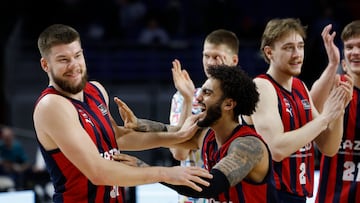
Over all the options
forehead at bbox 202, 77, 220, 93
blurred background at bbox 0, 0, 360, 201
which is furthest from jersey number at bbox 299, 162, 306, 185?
blurred background at bbox 0, 0, 360, 201

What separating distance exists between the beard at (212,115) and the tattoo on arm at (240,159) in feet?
0.76

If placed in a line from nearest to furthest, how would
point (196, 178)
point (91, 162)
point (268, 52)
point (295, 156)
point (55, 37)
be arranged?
point (196, 178) < point (91, 162) < point (55, 37) < point (295, 156) < point (268, 52)

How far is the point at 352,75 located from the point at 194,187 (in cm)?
216

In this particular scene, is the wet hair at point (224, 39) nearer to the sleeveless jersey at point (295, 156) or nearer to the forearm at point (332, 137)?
the sleeveless jersey at point (295, 156)

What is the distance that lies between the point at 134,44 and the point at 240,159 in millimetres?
9268

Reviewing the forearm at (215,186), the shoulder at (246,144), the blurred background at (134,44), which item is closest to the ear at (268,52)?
the shoulder at (246,144)

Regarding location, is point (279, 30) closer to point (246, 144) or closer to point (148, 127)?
point (148, 127)

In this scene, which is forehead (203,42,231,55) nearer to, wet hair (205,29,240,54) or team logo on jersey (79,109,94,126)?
wet hair (205,29,240,54)

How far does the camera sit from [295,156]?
5.89m

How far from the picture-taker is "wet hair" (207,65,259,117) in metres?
5.07

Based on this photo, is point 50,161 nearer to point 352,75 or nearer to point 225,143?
point 225,143

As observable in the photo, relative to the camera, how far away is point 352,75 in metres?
6.29

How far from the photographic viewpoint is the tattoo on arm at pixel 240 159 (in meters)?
4.77

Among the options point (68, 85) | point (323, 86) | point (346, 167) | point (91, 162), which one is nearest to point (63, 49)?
point (68, 85)
